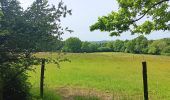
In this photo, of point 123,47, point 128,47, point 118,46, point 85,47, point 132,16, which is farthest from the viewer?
point 85,47

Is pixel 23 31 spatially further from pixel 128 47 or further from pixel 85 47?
pixel 85 47

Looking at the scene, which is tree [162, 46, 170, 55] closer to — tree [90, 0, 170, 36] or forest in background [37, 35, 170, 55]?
forest in background [37, 35, 170, 55]

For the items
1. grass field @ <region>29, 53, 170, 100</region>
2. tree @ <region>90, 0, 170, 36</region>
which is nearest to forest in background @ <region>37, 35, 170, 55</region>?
grass field @ <region>29, 53, 170, 100</region>

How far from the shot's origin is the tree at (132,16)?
53.7 feet

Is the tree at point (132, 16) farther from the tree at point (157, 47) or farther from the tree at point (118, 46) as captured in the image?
the tree at point (118, 46)

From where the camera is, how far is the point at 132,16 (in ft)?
54.1

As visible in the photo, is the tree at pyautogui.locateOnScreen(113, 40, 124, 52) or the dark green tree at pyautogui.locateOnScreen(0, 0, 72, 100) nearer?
the dark green tree at pyautogui.locateOnScreen(0, 0, 72, 100)

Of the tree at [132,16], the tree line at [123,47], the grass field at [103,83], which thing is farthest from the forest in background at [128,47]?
the tree at [132,16]

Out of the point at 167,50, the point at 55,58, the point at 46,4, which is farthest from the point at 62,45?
the point at 167,50

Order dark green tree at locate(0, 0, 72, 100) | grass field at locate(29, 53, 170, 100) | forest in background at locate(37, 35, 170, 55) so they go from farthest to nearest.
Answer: forest in background at locate(37, 35, 170, 55) → grass field at locate(29, 53, 170, 100) → dark green tree at locate(0, 0, 72, 100)

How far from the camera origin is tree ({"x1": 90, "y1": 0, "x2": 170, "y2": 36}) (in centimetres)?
1638

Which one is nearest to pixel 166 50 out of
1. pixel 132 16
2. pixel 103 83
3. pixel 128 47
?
pixel 128 47

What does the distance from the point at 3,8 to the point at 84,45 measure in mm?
130559

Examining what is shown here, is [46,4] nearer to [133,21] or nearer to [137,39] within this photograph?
[133,21]
